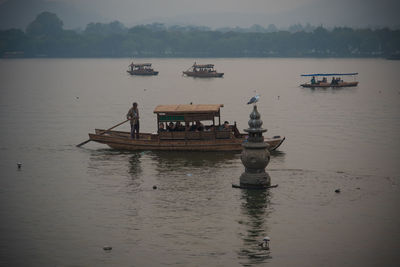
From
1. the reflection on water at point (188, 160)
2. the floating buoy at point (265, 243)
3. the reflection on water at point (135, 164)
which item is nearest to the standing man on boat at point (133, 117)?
the reflection on water at point (135, 164)

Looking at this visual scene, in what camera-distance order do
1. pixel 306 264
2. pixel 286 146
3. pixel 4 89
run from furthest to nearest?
1. pixel 4 89
2. pixel 286 146
3. pixel 306 264

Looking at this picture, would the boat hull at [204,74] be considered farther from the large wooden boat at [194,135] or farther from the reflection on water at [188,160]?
the reflection on water at [188,160]

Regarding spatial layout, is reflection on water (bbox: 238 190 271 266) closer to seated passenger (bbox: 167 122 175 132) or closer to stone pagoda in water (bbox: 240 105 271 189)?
stone pagoda in water (bbox: 240 105 271 189)

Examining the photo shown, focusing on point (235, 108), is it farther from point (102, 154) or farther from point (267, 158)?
point (267, 158)

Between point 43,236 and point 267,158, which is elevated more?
point 267,158

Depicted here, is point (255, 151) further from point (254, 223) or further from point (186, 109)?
point (186, 109)

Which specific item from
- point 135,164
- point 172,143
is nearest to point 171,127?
point 172,143

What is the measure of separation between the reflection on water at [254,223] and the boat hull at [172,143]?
865cm

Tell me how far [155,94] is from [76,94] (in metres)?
10.6

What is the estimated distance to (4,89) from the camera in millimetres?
104438

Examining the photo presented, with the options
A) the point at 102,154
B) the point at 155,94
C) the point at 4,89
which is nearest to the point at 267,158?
the point at 102,154

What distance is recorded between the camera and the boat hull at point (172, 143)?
37.5m

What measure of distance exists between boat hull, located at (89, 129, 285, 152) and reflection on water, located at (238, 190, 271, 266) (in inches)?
341

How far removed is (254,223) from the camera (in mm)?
25234
